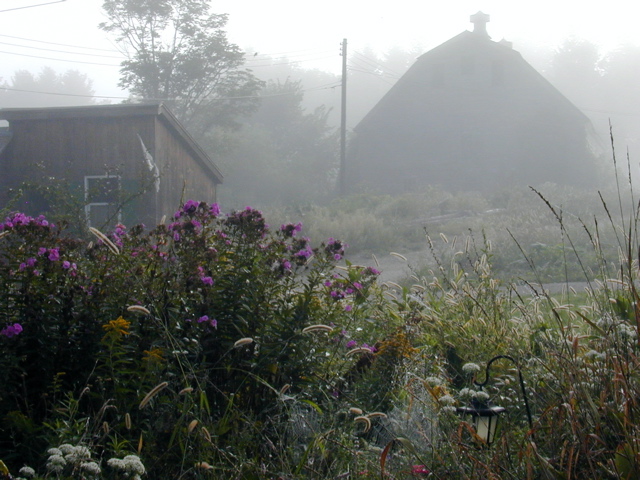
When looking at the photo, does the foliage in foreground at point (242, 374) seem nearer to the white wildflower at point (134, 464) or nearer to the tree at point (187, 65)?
the white wildflower at point (134, 464)

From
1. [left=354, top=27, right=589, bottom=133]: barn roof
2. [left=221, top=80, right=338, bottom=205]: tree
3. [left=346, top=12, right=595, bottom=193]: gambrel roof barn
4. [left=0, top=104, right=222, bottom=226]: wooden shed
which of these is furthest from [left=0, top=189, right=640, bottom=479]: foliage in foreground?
[left=221, top=80, right=338, bottom=205]: tree

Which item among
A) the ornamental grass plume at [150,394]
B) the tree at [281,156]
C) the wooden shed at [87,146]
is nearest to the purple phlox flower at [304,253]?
the ornamental grass plume at [150,394]

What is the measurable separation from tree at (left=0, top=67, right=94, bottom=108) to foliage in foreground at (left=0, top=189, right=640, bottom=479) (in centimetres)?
6803

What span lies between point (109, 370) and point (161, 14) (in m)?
37.5

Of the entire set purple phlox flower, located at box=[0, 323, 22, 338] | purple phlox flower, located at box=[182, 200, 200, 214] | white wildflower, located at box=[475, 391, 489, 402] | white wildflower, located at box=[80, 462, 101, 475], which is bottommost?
white wildflower, located at box=[80, 462, 101, 475]

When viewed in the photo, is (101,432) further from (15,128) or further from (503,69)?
(503,69)

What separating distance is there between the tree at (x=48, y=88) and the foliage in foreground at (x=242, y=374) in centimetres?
6803

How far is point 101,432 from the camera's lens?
286 cm

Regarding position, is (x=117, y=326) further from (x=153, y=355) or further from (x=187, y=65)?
(x=187, y=65)

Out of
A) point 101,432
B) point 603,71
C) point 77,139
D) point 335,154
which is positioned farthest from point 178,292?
point 603,71

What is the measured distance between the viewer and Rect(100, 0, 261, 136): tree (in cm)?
3703

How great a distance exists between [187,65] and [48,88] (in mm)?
47843

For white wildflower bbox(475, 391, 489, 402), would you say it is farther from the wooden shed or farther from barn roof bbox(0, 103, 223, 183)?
barn roof bbox(0, 103, 223, 183)

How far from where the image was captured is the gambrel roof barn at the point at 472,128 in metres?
35.4
